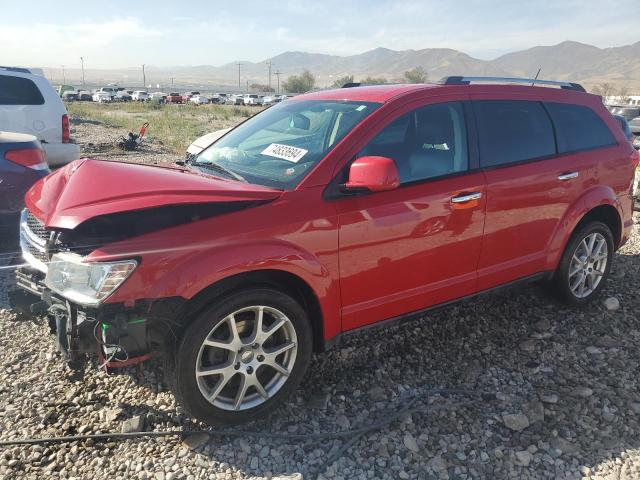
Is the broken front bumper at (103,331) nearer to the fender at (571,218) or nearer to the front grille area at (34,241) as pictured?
the front grille area at (34,241)

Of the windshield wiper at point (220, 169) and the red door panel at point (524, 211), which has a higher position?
the windshield wiper at point (220, 169)

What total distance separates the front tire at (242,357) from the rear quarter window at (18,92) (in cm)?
689

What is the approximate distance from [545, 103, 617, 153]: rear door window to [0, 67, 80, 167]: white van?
7.02m

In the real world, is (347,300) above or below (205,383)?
above

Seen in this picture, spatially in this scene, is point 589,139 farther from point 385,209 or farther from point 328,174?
point 328,174

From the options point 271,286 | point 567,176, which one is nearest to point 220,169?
point 271,286

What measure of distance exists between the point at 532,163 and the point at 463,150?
26.0 inches

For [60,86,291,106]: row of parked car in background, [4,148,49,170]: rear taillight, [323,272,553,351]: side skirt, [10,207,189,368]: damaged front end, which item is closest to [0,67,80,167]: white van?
[4,148,49,170]: rear taillight

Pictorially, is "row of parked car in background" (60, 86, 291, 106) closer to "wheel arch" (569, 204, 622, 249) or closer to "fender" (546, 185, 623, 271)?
"wheel arch" (569, 204, 622, 249)

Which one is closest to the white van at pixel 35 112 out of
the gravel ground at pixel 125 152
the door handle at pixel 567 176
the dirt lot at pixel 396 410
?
the gravel ground at pixel 125 152

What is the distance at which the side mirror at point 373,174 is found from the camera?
2.73 meters

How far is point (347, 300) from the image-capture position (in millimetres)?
3021

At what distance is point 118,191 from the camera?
2.63 meters

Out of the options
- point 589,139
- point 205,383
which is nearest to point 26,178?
point 205,383
